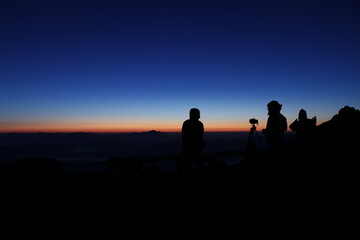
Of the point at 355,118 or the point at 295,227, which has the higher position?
the point at 355,118

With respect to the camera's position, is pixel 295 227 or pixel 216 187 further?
pixel 216 187

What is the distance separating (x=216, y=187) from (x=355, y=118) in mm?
10016

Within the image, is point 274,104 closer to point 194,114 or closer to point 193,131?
point 194,114

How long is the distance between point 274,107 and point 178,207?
3.79 m

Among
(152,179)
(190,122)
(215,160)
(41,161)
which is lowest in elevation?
(41,161)

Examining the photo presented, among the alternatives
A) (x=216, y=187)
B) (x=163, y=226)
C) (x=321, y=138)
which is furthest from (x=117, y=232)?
(x=321, y=138)

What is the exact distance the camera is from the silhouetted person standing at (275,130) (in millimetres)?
6367

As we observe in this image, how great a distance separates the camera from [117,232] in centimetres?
409

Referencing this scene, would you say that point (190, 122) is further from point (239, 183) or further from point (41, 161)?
point (41, 161)

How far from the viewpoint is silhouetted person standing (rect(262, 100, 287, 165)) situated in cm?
637

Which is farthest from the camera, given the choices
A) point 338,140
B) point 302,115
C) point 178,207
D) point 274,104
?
point 302,115

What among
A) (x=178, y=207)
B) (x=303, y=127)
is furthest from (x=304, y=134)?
(x=178, y=207)

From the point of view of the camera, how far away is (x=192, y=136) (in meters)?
7.30

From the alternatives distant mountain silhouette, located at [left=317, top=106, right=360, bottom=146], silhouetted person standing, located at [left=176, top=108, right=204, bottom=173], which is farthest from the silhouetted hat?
distant mountain silhouette, located at [left=317, top=106, right=360, bottom=146]
